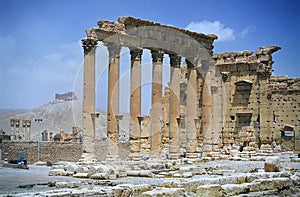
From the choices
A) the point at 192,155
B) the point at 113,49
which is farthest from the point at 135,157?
the point at 192,155

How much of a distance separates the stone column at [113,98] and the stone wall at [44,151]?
9.79 m

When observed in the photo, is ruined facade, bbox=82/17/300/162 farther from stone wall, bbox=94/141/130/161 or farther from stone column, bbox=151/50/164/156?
stone wall, bbox=94/141/130/161

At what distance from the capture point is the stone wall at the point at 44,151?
35.7 meters

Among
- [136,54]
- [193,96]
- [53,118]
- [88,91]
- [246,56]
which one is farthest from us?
[53,118]

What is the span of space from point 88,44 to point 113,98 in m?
3.41

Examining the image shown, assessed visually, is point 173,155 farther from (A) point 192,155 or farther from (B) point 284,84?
(B) point 284,84

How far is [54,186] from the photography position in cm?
1769

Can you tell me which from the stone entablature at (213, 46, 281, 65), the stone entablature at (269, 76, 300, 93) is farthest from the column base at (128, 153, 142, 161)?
the stone entablature at (269, 76, 300, 93)

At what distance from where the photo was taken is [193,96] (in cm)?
3447

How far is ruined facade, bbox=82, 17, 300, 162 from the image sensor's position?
28.4 m

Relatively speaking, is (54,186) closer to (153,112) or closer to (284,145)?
(153,112)

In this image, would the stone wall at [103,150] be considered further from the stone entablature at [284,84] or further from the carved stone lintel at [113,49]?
the stone entablature at [284,84]

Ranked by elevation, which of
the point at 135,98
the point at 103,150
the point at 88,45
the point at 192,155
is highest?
the point at 88,45

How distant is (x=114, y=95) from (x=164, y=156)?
7.94 metres
